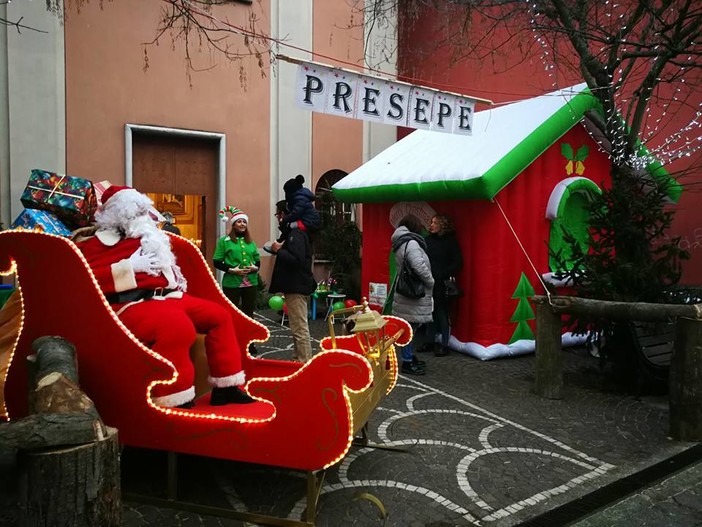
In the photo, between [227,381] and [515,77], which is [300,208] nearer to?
[227,381]

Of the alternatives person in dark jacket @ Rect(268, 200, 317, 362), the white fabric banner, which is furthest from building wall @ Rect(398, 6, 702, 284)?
person in dark jacket @ Rect(268, 200, 317, 362)

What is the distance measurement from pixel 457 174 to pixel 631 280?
2.05 meters

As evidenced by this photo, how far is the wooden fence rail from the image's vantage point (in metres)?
4.20

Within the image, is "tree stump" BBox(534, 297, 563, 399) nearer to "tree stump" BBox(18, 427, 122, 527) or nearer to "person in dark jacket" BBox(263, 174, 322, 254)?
"person in dark jacket" BBox(263, 174, 322, 254)

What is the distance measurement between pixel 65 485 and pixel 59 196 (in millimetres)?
3093

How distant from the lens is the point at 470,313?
667 cm

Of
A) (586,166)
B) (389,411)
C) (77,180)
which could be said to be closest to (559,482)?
(389,411)

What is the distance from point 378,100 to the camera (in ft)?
17.2

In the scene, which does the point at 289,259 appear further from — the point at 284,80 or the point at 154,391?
the point at 284,80

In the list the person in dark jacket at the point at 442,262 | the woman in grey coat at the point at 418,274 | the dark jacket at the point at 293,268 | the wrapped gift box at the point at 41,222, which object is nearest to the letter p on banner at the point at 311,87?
the dark jacket at the point at 293,268

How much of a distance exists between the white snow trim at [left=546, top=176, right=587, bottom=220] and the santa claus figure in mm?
4665

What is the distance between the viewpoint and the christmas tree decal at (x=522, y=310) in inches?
262

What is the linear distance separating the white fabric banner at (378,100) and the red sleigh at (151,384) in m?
2.59

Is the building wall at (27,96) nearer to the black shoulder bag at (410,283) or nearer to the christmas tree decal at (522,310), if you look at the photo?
the black shoulder bag at (410,283)
